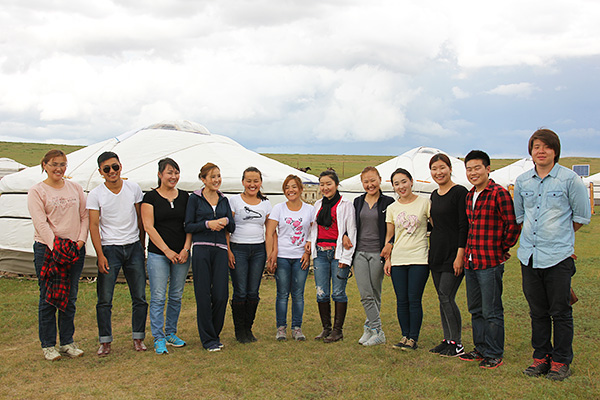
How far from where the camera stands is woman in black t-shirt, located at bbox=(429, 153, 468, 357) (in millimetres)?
3502

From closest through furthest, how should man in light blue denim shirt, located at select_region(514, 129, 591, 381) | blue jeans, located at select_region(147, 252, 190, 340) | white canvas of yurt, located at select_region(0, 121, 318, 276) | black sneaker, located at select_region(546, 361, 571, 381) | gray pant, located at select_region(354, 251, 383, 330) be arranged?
man in light blue denim shirt, located at select_region(514, 129, 591, 381), black sneaker, located at select_region(546, 361, 571, 381), blue jeans, located at select_region(147, 252, 190, 340), gray pant, located at select_region(354, 251, 383, 330), white canvas of yurt, located at select_region(0, 121, 318, 276)

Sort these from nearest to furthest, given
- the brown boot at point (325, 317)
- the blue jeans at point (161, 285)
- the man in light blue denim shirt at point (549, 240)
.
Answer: the man in light blue denim shirt at point (549, 240), the blue jeans at point (161, 285), the brown boot at point (325, 317)

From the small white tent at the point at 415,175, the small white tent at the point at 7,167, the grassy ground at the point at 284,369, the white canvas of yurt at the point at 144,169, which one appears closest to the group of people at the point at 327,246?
the grassy ground at the point at 284,369

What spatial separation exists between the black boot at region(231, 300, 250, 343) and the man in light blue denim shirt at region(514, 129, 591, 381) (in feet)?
7.01

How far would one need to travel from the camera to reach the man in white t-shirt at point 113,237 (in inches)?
146

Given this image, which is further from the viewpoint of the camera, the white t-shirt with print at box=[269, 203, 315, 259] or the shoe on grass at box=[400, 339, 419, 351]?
the white t-shirt with print at box=[269, 203, 315, 259]

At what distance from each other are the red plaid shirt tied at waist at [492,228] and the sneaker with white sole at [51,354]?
312cm

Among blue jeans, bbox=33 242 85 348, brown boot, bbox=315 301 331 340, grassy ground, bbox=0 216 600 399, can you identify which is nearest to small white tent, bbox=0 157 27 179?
grassy ground, bbox=0 216 600 399

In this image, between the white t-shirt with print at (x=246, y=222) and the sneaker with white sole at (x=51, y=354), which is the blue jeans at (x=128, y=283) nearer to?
the sneaker with white sole at (x=51, y=354)

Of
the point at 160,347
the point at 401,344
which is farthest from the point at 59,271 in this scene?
the point at 401,344

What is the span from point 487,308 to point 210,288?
2.06 m

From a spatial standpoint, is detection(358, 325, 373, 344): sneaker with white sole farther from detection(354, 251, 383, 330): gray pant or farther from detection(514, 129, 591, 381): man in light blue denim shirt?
detection(514, 129, 591, 381): man in light blue denim shirt

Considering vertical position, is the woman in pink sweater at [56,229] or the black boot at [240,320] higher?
the woman in pink sweater at [56,229]

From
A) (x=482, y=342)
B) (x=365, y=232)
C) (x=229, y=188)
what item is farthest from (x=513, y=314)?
(x=229, y=188)
